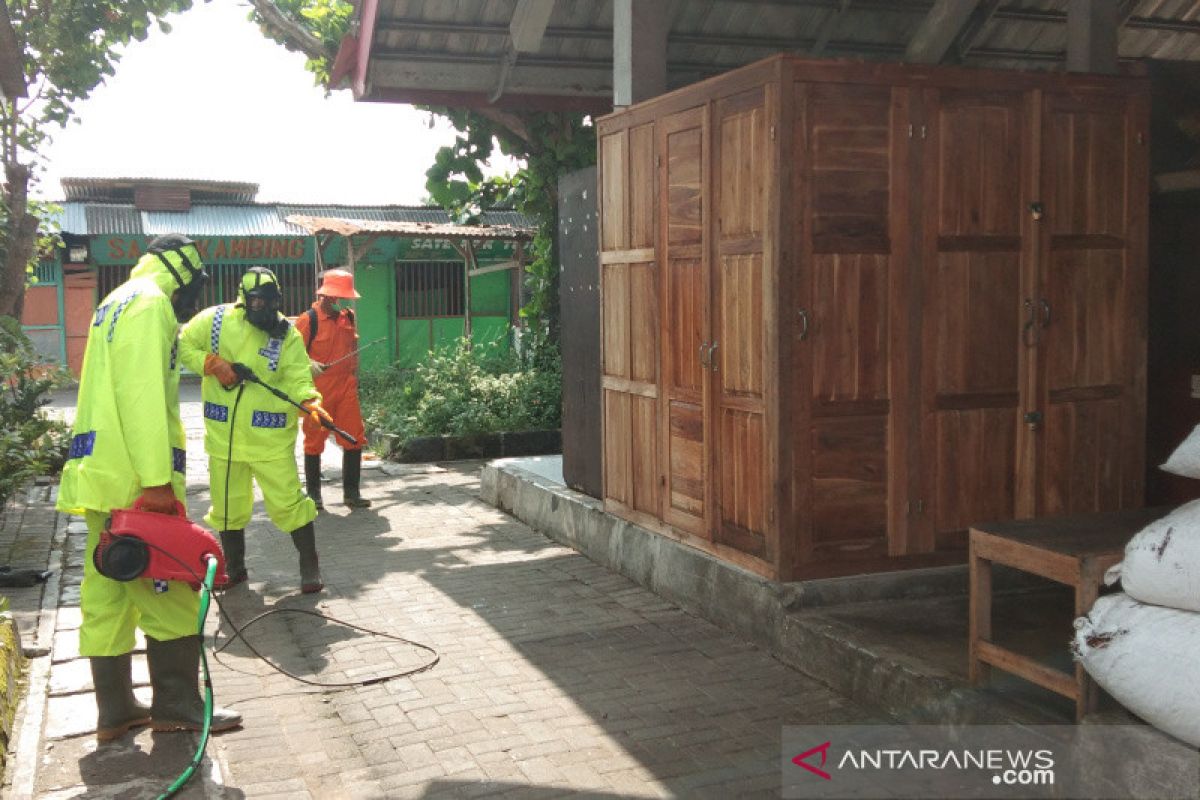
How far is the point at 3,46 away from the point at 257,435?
3.50m

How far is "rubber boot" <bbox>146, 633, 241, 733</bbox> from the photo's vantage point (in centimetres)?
493

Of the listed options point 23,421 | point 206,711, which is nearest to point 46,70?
point 23,421

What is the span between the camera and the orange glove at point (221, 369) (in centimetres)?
698

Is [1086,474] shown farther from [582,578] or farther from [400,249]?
[400,249]

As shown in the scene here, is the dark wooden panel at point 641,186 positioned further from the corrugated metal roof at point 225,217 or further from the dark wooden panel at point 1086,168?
the corrugated metal roof at point 225,217

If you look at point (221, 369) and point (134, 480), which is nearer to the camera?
point (134, 480)

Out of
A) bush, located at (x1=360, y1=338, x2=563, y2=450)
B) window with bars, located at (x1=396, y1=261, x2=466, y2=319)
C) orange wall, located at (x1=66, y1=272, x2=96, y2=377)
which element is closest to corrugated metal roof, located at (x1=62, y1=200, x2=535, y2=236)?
orange wall, located at (x1=66, y1=272, x2=96, y2=377)

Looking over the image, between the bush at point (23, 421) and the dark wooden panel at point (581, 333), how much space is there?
11.3ft

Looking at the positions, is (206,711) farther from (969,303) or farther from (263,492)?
(969,303)

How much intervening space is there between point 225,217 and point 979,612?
79.3 ft

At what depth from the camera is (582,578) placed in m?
7.61

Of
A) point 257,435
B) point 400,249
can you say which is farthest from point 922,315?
point 400,249

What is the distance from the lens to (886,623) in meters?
5.52

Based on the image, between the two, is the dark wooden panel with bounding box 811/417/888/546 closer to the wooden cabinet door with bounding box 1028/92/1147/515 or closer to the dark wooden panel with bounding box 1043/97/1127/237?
the wooden cabinet door with bounding box 1028/92/1147/515
